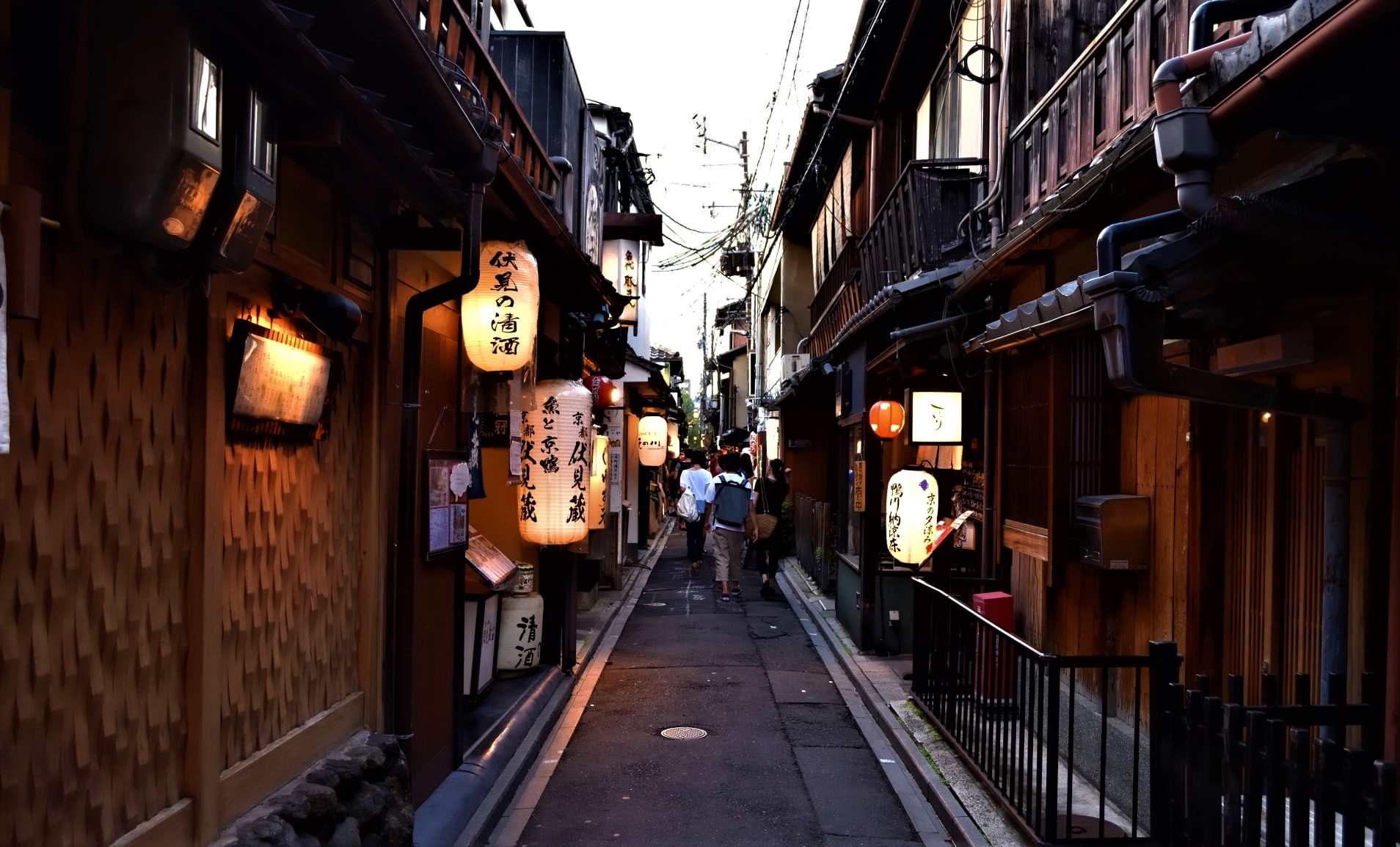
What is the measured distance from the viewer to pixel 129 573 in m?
3.89

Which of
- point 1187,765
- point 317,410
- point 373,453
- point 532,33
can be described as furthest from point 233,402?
point 532,33

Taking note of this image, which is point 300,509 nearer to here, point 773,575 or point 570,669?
point 570,669

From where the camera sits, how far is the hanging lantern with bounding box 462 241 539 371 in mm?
8055

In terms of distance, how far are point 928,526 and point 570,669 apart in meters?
4.74

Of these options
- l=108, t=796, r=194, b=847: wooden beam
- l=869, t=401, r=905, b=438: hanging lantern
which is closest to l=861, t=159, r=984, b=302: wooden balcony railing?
l=869, t=401, r=905, b=438: hanging lantern

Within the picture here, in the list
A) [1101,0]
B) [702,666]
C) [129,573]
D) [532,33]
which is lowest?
[702,666]

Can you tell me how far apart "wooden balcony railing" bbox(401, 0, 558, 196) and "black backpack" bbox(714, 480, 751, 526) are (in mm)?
9550

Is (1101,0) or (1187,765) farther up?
(1101,0)

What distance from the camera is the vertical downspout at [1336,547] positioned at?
558 cm

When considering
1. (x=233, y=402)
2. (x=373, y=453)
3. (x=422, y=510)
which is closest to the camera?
(x=233, y=402)

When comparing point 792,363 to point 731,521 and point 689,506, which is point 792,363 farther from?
point 731,521

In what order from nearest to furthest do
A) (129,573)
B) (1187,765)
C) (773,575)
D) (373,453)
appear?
(129,573) → (1187,765) → (373,453) → (773,575)

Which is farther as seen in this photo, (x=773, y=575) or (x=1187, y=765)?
(x=773, y=575)

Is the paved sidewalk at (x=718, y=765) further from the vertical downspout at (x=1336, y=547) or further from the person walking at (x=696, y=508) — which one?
the person walking at (x=696, y=508)
